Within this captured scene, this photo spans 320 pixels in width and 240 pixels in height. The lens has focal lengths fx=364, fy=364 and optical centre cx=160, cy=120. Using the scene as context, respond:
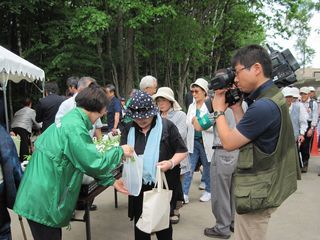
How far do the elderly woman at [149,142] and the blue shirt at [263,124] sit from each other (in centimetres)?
95

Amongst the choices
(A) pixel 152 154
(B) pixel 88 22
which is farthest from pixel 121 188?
(B) pixel 88 22

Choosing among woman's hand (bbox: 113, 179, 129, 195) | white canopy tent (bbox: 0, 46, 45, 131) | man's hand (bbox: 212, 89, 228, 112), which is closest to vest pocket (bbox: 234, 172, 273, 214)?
man's hand (bbox: 212, 89, 228, 112)

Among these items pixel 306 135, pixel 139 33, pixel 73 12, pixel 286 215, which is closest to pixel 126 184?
pixel 286 215

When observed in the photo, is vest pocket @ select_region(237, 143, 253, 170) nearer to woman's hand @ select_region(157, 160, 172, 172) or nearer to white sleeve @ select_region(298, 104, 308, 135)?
woman's hand @ select_region(157, 160, 172, 172)

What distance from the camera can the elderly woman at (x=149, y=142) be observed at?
295 cm

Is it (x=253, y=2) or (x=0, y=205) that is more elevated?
(x=253, y=2)

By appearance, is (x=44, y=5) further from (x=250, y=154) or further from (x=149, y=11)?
(x=250, y=154)

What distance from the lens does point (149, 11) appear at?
42.9 ft

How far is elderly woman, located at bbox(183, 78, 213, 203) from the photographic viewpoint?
4.86m

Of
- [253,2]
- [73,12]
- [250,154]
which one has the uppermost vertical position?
[253,2]

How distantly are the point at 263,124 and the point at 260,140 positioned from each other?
112mm

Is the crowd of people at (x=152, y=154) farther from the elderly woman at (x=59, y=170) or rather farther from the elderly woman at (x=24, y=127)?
the elderly woman at (x=24, y=127)

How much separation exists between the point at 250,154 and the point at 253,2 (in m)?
17.6

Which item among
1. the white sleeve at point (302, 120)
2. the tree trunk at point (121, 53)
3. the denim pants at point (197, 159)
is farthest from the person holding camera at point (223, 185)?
the tree trunk at point (121, 53)
